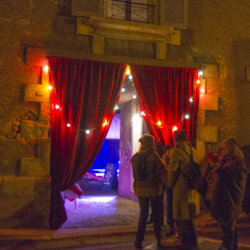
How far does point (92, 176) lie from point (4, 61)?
27.1 feet

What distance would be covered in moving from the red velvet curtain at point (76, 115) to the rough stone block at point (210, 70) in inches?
85.4

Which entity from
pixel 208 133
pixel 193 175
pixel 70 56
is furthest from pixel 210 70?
pixel 193 175

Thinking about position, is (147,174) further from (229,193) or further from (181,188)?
(229,193)

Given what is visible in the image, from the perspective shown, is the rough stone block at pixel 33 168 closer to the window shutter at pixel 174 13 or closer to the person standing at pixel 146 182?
the person standing at pixel 146 182

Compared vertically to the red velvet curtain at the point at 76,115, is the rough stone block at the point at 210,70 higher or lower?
higher

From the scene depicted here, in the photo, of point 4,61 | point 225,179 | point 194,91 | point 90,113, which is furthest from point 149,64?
point 225,179

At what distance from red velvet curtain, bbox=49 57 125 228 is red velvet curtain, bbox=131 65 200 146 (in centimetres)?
62

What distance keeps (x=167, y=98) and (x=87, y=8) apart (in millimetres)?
2620

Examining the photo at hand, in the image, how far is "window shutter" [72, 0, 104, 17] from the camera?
678cm

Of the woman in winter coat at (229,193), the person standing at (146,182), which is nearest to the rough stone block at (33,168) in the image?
the person standing at (146,182)

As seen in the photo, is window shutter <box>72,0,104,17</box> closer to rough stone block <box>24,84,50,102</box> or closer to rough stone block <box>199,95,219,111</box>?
rough stone block <box>24,84,50,102</box>

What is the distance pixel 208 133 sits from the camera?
7477 millimetres

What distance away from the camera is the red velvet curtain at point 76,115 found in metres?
6.34

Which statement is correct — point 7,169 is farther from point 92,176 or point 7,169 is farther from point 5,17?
point 92,176
